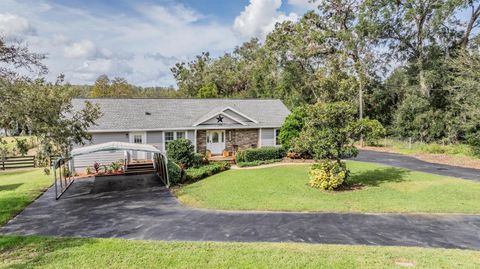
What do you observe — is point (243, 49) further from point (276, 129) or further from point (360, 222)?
point (360, 222)

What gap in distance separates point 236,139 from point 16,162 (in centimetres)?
1830

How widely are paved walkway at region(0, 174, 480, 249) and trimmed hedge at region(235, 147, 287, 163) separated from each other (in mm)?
10515

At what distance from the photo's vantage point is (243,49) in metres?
65.9

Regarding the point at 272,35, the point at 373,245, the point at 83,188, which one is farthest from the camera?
the point at 272,35

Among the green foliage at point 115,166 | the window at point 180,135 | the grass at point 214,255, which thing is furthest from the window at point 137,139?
the grass at point 214,255

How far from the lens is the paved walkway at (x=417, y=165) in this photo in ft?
65.1

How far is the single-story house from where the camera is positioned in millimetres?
23219

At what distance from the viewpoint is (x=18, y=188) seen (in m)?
17.4

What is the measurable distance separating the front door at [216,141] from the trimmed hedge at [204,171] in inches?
133

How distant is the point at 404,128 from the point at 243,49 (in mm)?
38958

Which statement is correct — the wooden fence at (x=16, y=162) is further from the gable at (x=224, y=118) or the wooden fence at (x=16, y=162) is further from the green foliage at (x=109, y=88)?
the green foliage at (x=109, y=88)

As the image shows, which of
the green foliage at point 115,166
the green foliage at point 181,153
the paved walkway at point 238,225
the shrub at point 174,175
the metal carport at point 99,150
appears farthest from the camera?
the green foliage at point 115,166

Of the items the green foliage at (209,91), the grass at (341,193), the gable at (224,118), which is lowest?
the grass at (341,193)

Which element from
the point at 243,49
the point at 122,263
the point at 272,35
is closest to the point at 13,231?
the point at 122,263
